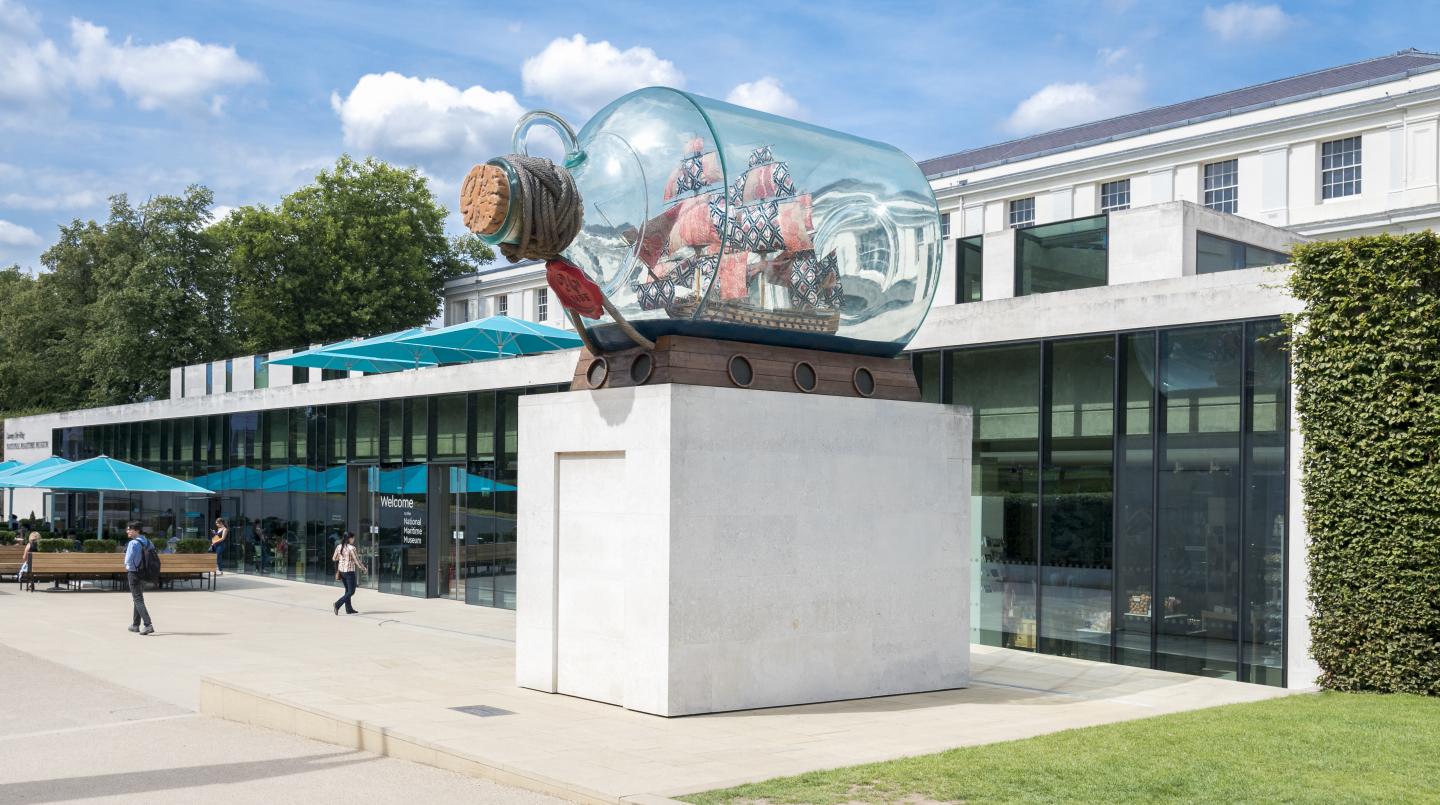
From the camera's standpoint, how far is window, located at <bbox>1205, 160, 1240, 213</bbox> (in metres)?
44.9

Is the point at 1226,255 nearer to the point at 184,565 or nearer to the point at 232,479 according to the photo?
the point at 184,565

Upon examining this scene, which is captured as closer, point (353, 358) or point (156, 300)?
point (353, 358)

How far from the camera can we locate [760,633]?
1210cm

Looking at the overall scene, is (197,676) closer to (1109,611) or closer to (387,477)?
(1109,611)

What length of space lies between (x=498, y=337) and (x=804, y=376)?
1855cm

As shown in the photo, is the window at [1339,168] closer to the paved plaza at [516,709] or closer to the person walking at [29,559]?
the paved plaza at [516,709]

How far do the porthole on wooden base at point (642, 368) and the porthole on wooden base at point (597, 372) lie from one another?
1.10 feet

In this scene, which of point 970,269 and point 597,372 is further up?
point 970,269

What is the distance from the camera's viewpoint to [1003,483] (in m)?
18.8

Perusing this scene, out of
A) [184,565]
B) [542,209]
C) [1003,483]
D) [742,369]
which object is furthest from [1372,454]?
[184,565]

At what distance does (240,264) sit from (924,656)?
54.0 meters

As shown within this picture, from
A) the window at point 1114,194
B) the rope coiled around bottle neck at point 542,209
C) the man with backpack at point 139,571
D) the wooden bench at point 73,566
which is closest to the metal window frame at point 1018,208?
the window at point 1114,194

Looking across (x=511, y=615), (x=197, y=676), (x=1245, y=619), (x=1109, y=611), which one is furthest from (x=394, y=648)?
(x=1245, y=619)

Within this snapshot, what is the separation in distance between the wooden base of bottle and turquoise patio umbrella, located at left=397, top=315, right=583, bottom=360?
1637 cm
